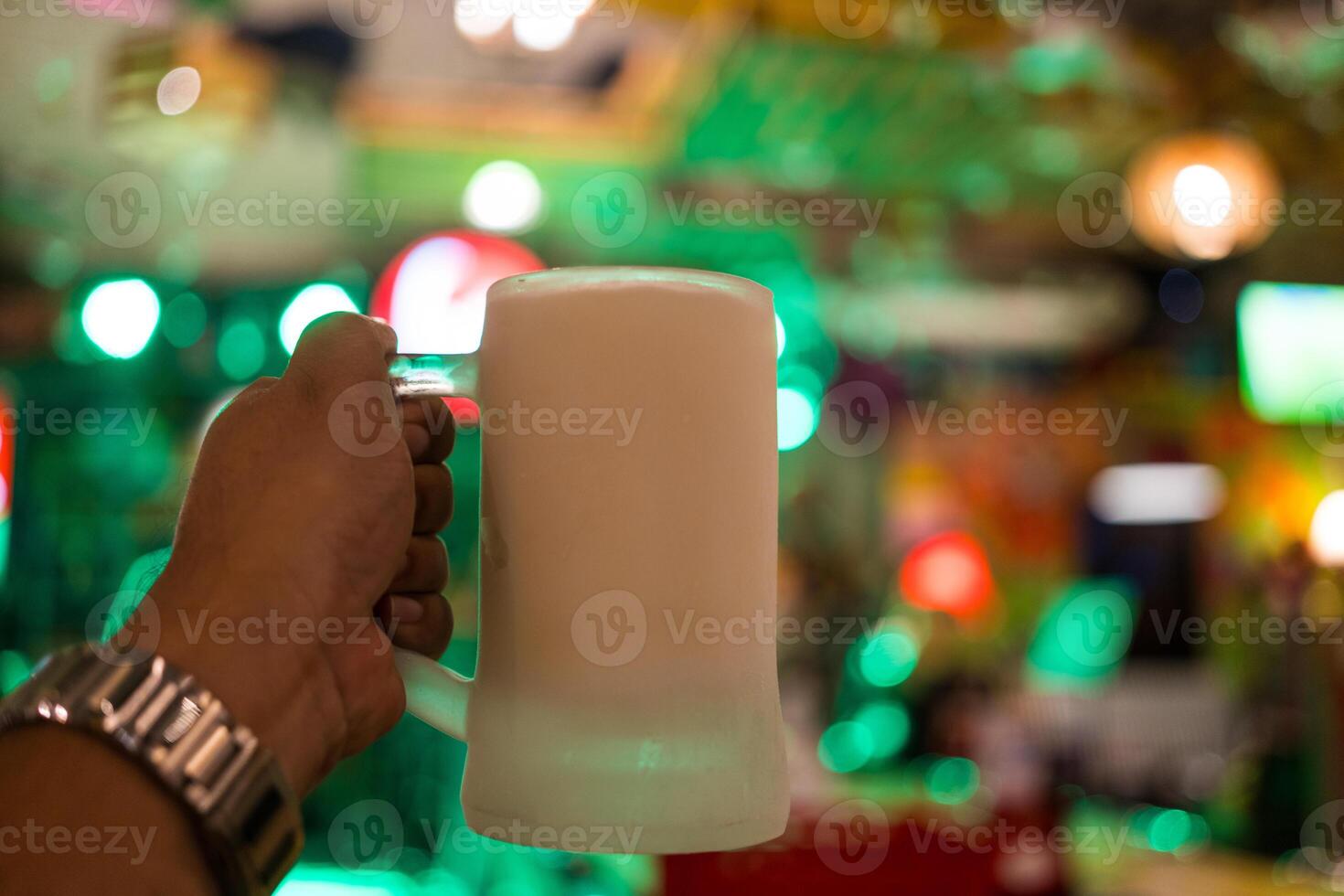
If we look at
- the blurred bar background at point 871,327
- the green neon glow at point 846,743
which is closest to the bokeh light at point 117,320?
the blurred bar background at point 871,327

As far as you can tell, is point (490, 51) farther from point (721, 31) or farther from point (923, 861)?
point (923, 861)

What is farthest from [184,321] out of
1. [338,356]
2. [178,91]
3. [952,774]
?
[952,774]

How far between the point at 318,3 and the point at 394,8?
267mm

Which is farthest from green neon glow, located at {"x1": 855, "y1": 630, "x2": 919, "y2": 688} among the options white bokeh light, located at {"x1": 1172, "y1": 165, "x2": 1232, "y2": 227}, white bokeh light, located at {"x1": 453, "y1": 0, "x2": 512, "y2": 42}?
white bokeh light, located at {"x1": 453, "y1": 0, "x2": 512, "y2": 42}

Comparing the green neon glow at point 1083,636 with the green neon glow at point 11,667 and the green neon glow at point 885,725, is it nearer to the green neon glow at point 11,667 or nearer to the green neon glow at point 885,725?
the green neon glow at point 885,725

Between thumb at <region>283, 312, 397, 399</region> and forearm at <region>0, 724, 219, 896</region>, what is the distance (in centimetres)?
26

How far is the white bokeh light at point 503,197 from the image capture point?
4402mm

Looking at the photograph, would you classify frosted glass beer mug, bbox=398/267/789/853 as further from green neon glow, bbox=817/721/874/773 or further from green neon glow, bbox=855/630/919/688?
green neon glow, bbox=855/630/919/688

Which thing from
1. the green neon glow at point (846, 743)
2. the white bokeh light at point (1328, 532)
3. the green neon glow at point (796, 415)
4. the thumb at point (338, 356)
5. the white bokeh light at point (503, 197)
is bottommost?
the green neon glow at point (846, 743)

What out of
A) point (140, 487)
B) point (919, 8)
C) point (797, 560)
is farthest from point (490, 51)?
point (797, 560)

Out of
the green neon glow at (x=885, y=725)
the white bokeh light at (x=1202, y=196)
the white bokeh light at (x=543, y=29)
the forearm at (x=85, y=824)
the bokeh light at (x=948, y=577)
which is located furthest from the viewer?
the bokeh light at (x=948, y=577)

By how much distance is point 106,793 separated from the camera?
2.02 feet

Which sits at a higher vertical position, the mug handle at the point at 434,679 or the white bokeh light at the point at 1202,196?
the white bokeh light at the point at 1202,196

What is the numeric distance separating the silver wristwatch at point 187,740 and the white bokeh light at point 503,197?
3931mm
